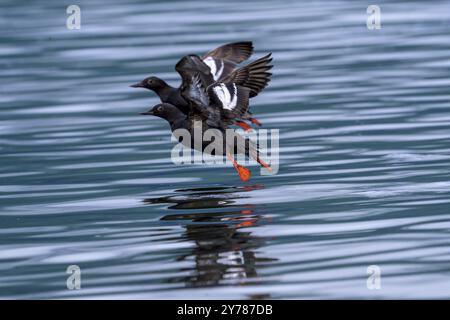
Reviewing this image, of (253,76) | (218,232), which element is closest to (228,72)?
(253,76)

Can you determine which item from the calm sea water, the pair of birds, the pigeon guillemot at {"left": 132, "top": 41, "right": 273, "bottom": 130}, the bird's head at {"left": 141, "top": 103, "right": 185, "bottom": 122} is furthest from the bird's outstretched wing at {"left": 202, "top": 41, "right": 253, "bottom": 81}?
the bird's head at {"left": 141, "top": 103, "right": 185, "bottom": 122}

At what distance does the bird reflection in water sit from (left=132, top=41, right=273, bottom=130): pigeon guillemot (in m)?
1.21

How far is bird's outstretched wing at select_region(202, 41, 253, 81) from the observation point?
14.1m

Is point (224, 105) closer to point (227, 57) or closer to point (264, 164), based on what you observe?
point (264, 164)

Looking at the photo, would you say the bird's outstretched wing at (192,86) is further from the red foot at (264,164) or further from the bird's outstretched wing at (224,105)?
the red foot at (264,164)

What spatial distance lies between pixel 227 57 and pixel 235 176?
191cm

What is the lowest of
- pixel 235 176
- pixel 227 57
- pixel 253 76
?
pixel 235 176

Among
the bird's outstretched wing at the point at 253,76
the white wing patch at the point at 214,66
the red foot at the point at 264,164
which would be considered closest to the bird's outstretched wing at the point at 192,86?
the bird's outstretched wing at the point at 253,76

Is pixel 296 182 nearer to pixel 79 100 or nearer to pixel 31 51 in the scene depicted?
pixel 79 100

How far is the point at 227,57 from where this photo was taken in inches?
567

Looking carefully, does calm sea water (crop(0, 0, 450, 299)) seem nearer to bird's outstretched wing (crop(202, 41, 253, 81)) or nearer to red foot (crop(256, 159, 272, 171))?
red foot (crop(256, 159, 272, 171))

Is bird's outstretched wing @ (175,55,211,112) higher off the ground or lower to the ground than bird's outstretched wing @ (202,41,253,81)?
lower

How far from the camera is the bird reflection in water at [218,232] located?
8.93 meters
